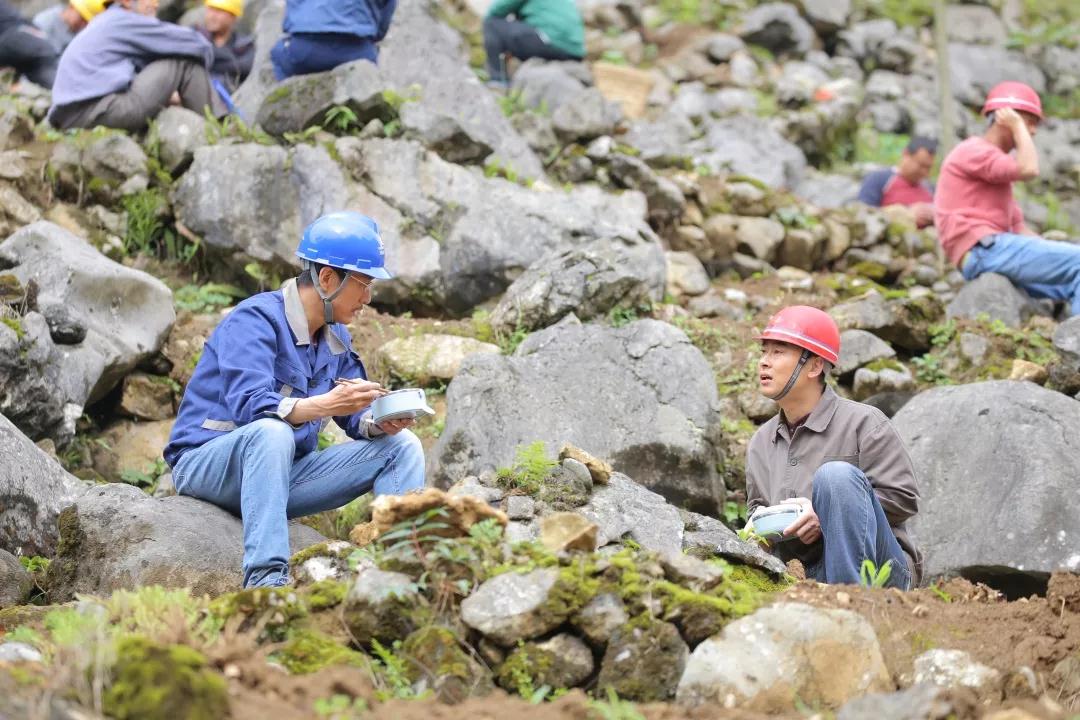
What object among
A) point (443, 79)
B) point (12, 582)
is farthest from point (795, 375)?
point (443, 79)

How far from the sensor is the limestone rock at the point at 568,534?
179 inches

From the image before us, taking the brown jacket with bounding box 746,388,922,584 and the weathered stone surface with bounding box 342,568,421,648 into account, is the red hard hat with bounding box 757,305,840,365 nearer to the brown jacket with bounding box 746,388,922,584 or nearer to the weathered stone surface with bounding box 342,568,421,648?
the brown jacket with bounding box 746,388,922,584

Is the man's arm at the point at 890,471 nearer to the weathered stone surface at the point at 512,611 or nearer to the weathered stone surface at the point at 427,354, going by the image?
the weathered stone surface at the point at 512,611

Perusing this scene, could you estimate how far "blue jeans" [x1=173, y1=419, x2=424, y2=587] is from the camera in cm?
527

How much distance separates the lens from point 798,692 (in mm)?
4129

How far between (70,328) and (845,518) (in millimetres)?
4622

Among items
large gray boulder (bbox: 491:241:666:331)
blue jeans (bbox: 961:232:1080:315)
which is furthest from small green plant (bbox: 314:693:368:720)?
blue jeans (bbox: 961:232:1080:315)

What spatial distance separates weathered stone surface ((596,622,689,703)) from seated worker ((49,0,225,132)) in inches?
290

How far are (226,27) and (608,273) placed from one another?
508cm

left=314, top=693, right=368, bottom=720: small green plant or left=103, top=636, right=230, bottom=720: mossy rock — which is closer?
left=103, top=636, right=230, bottom=720: mossy rock

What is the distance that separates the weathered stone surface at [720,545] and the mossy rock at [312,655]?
6.24 ft

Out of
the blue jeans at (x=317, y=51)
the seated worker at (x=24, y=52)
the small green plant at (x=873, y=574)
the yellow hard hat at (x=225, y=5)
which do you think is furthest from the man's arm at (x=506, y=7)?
the small green plant at (x=873, y=574)

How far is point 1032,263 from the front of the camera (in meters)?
9.29

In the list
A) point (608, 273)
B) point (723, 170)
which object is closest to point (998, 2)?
point (723, 170)
